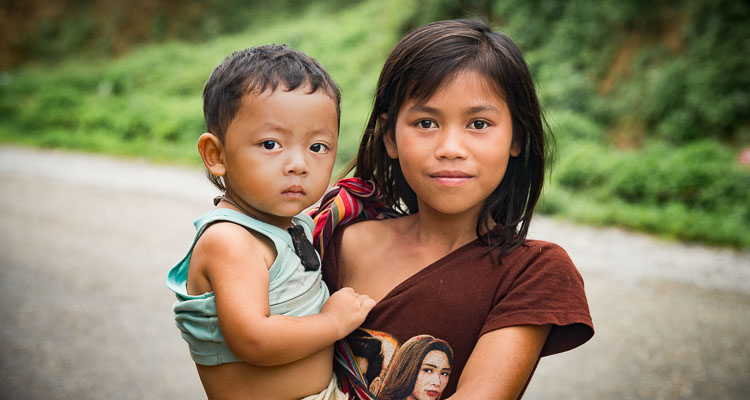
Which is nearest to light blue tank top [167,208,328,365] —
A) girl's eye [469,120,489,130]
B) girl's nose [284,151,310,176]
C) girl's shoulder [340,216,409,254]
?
girl's nose [284,151,310,176]

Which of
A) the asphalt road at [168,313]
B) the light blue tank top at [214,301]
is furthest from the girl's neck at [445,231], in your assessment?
the asphalt road at [168,313]

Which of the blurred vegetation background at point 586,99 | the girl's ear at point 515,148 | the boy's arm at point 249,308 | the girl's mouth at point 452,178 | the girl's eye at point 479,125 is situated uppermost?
the blurred vegetation background at point 586,99

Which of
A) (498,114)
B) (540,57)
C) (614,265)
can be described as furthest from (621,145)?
(498,114)

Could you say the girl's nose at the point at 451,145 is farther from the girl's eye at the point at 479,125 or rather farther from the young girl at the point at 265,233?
the young girl at the point at 265,233

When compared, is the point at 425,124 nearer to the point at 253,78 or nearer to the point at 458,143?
the point at 458,143

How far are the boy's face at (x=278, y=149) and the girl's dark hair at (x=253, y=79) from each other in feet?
0.06

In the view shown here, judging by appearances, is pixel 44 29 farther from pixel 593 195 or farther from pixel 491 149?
pixel 491 149

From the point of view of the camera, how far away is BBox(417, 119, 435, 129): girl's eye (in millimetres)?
1577

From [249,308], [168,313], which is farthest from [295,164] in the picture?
[168,313]

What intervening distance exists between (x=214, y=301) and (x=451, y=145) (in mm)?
644

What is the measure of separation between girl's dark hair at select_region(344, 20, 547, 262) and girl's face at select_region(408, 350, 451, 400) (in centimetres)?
29

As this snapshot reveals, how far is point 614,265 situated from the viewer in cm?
567

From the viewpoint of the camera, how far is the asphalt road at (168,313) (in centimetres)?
398

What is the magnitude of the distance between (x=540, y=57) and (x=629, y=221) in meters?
3.93
